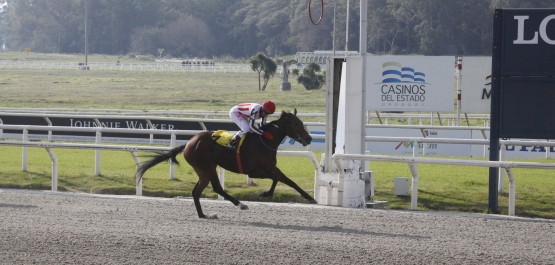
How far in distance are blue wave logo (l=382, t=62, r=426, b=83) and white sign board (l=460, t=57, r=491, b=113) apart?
1.12m

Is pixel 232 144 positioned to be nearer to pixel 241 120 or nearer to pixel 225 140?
pixel 225 140

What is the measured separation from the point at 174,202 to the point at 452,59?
10137mm

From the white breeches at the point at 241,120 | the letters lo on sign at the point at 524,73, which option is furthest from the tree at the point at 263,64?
the white breeches at the point at 241,120

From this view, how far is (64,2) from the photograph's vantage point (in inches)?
3155

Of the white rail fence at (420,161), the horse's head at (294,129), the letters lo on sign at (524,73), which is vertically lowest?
the white rail fence at (420,161)

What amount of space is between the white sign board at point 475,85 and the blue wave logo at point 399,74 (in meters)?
1.12

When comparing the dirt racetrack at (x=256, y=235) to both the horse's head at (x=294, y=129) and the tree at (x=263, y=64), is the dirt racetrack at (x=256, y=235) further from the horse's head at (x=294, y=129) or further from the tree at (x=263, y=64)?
the tree at (x=263, y=64)

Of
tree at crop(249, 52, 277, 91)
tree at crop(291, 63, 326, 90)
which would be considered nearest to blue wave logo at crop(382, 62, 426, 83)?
tree at crop(291, 63, 326, 90)

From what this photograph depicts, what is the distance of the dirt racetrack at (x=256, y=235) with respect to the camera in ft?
19.4

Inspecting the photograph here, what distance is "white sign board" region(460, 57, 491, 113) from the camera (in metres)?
16.4

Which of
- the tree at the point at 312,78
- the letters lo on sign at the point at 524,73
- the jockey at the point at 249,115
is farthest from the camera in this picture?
the tree at the point at 312,78

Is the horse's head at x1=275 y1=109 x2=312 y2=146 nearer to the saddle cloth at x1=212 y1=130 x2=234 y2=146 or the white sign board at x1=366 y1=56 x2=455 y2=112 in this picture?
the saddle cloth at x1=212 y1=130 x2=234 y2=146

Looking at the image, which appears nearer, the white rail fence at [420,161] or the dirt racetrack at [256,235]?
the dirt racetrack at [256,235]

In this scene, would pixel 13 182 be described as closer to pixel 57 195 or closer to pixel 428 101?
pixel 57 195
